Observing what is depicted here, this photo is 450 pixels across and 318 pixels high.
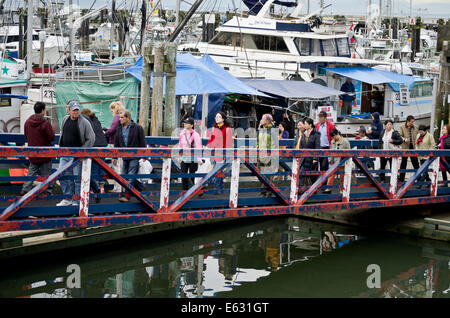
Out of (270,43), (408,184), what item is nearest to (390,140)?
(408,184)

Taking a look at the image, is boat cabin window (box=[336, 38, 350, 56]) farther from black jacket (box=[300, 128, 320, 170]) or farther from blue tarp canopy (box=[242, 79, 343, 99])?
black jacket (box=[300, 128, 320, 170])

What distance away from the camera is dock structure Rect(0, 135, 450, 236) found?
8.64 meters

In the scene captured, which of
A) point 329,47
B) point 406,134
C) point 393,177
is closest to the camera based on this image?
point 393,177

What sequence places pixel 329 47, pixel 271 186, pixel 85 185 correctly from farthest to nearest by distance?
pixel 329 47, pixel 271 186, pixel 85 185

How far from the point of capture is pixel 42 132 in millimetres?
9992

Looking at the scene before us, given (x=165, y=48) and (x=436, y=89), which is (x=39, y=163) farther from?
(x=436, y=89)

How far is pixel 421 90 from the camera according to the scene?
31.0 meters

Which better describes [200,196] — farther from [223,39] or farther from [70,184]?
[223,39]

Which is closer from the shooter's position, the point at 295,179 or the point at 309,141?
the point at 295,179

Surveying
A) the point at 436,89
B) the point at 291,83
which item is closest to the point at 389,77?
the point at 291,83

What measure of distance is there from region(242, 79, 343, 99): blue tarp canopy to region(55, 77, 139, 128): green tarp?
450 centimetres

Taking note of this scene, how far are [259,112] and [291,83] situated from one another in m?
1.51

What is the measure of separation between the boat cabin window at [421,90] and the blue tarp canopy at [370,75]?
1.02 meters

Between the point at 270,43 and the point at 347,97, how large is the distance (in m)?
3.98
